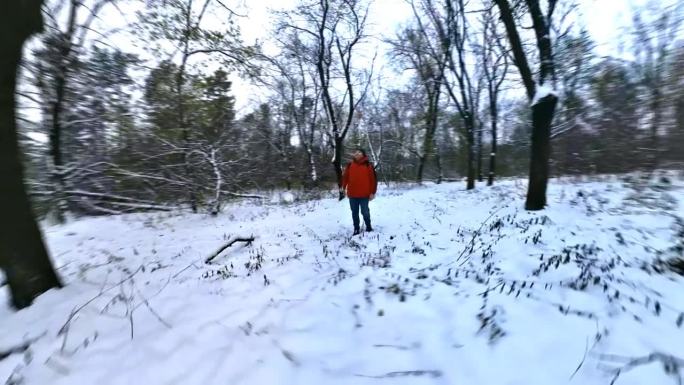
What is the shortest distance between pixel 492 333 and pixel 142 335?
3.31m

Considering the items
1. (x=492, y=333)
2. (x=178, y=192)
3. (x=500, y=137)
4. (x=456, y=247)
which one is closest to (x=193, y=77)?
(x=178, y=192)

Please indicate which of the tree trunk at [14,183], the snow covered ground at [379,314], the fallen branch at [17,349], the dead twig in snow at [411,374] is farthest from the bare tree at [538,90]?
the fallen branch at [17,349]

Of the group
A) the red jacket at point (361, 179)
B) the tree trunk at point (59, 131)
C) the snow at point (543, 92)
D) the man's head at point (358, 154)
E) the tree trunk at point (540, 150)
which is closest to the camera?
the red jacket at point (361, 179)

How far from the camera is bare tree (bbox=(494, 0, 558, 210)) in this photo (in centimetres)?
847

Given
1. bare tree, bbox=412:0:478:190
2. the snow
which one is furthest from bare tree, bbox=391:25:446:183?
the snow

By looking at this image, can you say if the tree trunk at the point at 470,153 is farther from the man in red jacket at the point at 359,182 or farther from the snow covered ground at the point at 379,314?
the man in red jacket at the point at 359,182

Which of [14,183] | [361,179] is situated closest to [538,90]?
[361,179]

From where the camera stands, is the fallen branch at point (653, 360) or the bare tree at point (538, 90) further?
the bare tree at point (538, 90)

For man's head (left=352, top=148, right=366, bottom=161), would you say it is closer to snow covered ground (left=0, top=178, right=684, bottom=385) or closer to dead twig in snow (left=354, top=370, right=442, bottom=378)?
snow covered ground (left=0, top=178, right=684, bottom=385)

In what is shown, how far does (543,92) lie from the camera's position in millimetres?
8414

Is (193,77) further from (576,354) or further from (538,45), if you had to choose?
(576,354)

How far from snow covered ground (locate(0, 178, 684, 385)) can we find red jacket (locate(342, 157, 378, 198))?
5.05 ft

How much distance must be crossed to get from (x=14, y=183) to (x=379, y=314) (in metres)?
4.47

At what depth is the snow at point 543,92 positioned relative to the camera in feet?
→ 27.5
